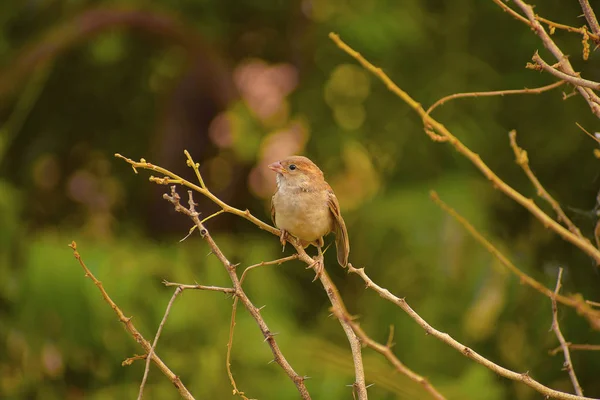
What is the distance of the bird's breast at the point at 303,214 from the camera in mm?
3326

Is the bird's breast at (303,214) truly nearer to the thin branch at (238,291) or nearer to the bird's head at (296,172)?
the bird's head at (296,172)

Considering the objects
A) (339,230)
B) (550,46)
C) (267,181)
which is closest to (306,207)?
(339,230)

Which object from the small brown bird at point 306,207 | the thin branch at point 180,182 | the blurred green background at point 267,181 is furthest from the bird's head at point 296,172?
the blurred green background at point 267,181

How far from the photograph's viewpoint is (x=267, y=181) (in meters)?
6.82

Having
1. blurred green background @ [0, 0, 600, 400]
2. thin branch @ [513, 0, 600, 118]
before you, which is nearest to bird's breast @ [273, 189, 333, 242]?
thin branch @ [513, 0, 600, 118]

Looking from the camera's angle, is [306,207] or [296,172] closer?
Answer: [306,207]

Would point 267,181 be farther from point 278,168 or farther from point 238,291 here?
point 238,291

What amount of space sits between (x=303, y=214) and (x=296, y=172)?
0.88 feet

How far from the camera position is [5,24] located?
23.9 ft

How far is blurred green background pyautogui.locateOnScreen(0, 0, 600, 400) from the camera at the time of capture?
5.99m

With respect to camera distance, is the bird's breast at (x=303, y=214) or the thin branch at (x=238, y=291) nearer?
the thin branch at (x=238, y=291)

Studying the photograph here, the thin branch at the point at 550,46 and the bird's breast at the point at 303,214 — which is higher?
the thin branch at the point at 550,46

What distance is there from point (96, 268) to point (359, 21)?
244 centimetres

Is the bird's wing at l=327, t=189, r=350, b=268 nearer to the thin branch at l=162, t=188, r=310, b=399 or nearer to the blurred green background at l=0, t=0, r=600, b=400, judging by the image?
the thin branch at l=162, t=188, r=310, b=399
